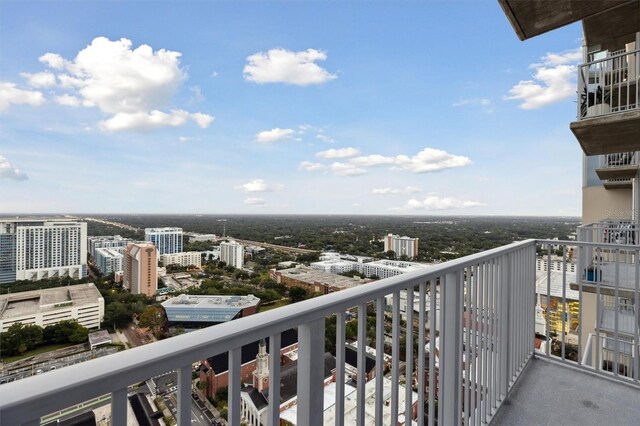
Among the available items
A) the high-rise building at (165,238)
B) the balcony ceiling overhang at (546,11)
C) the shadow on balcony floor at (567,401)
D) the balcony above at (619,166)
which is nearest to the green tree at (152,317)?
the shadow on balcony floor at (567,401)

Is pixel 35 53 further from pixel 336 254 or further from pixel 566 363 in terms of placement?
pixel 566 363

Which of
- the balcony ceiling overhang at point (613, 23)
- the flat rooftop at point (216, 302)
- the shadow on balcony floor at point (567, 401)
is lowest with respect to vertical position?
the flat rooftop at point (216, 302)

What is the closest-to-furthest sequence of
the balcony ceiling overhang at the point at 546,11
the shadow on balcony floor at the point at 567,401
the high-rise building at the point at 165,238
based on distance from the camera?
the shadow on balcony floor at the point at 567,401 → the balcony ceiling overhang at the point at 546,11 → the high-rise building at the point at 165,238

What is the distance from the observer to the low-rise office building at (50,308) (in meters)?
4.63

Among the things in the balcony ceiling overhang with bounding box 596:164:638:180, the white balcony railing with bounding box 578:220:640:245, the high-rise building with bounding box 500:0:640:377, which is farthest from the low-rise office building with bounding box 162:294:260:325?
the balcony ceiling overhang with bounding box 596:164:638:180

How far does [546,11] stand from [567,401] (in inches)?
122

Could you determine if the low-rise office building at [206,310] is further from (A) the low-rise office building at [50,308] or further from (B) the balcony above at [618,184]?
(B) the balcony above at [618,184]

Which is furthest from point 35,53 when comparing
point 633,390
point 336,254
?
point 633,390

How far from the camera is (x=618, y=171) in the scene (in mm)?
6637

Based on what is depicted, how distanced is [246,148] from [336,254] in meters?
15.9

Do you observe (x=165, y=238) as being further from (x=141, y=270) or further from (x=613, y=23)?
(x=613, y=23)

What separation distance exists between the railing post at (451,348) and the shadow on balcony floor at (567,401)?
0.60 meters

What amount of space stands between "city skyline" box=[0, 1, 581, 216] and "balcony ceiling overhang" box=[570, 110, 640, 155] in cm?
80

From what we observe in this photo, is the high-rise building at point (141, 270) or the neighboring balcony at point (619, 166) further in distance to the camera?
the high-rise building at point (141, 270)
